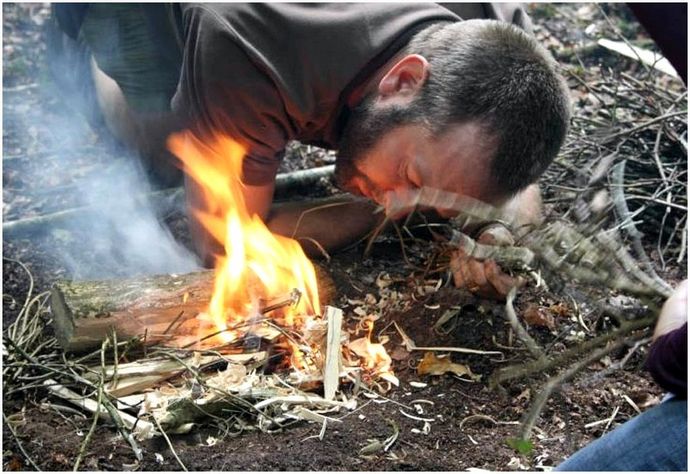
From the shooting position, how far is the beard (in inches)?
97.0

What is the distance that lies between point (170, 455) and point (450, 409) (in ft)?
2.72

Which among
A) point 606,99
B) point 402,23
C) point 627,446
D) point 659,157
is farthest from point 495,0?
point 627,446

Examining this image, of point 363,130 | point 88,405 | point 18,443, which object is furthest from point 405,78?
point 18,443

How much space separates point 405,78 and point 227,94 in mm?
560

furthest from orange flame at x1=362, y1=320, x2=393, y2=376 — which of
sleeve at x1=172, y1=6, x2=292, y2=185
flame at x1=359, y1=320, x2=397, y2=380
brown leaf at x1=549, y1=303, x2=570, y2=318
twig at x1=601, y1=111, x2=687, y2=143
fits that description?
twig at x1=601, y1=111, x2=687, y2=143

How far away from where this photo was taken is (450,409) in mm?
2402

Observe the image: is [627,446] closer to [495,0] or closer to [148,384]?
[148,384]

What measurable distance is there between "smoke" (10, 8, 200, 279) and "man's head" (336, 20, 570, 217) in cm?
110

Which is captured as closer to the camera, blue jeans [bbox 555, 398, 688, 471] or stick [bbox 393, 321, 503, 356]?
blue jeans [bbox 555, 398, 688, 471]

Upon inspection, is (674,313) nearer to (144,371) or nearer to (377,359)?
(377,359)

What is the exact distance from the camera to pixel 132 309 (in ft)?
8.46

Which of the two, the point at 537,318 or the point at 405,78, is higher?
the point at 405,78

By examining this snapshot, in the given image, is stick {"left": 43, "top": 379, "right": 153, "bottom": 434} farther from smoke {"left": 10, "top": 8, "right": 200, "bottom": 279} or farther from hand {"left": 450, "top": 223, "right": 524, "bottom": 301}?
hand {"left": 450, "top": 223, "right": 524, "bottom": 301}

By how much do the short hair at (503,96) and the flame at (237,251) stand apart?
2.38ft
